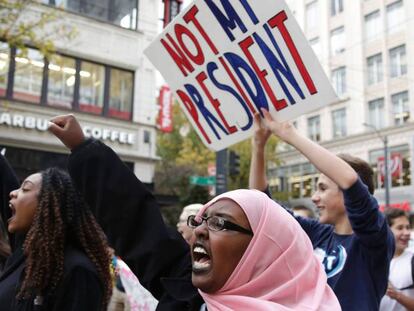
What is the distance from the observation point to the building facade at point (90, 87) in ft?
49.1

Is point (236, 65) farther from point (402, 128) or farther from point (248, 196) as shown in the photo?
point (402, 128)

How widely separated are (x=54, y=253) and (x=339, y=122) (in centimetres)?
3146

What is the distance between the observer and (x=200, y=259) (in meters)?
1.88

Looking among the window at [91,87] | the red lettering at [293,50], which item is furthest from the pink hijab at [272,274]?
the window at [91,87]

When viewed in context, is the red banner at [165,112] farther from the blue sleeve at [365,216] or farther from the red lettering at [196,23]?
the blue sleeve at [365,216]

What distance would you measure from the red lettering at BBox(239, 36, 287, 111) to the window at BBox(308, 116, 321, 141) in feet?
103

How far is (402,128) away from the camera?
28.4 meters

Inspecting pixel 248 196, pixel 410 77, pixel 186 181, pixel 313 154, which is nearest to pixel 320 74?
pixel 313 154

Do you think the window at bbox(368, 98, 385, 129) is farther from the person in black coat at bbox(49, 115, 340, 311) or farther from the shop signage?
the person in black coat at bbox(49, 115, 340, 311)

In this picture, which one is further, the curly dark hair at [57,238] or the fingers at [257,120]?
the fingers at [257,120]

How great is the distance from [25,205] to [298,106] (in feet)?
4.91

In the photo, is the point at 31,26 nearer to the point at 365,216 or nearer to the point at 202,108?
the point at 202,108

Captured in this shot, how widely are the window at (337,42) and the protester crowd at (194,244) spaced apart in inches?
1136

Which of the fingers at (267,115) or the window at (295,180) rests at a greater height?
the window at (295,180)
